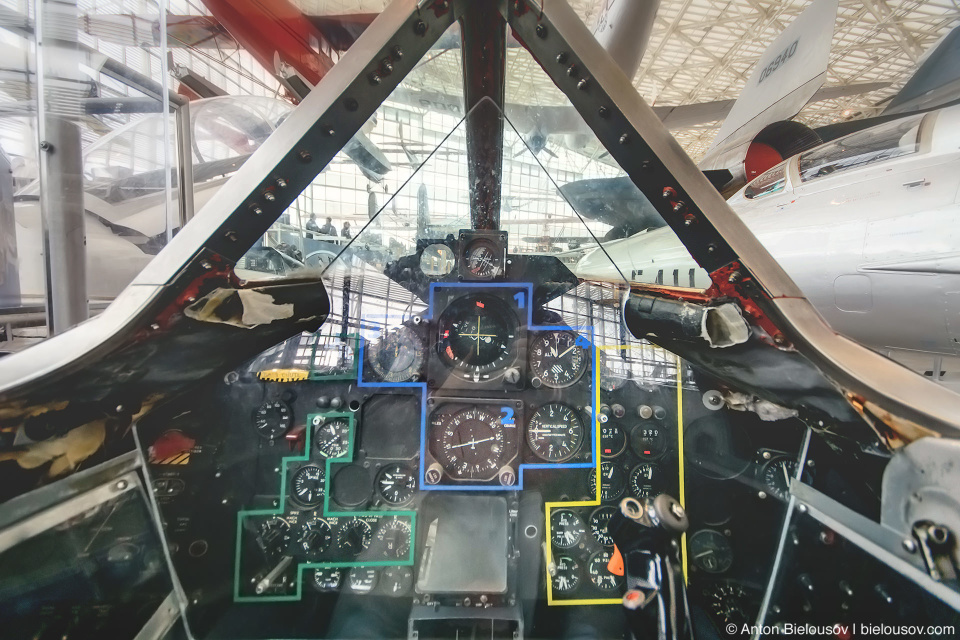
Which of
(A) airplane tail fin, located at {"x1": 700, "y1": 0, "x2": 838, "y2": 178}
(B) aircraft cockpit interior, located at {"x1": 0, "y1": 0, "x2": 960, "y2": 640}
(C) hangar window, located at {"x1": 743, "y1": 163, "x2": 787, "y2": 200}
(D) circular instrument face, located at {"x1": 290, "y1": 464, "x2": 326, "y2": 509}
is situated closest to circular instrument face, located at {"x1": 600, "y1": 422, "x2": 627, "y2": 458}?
(B) aircraft cockpit interior, located at {"x1": 0, "y1": 0, "x2": 960, "y2": 640}

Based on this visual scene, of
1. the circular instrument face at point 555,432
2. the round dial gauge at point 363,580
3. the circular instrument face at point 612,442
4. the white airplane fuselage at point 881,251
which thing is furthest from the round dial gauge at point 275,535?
the white airplane fuselage at point 881,251

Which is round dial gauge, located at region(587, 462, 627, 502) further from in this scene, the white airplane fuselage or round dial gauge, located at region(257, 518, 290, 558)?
round dial gauge, located at region(257, 518, 290, 558)

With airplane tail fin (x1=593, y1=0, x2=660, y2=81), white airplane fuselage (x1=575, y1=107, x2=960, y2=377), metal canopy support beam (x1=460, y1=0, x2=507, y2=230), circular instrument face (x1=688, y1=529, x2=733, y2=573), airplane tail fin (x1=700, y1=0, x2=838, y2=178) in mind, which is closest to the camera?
metal canopy support beam (x1=460, y1=0, x2=507, y2=230)

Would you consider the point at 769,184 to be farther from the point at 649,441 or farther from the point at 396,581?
the point at 396,581

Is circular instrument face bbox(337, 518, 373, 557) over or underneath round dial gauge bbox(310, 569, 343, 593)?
over

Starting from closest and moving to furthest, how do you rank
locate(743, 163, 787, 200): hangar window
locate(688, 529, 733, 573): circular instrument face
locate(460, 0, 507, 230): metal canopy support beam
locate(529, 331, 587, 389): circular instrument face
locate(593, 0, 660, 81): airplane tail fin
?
1. locate(460, 0, 507, 230): metal canopy support beam
2. locate(688, 529, 733, 573): circular instrument face
3. locate(529, 331, 587, 389): circular instrument face
4. locate(743, 163, 787, 200): hangar window
5. locate(593, 0, 660, 81): airplane tail fin

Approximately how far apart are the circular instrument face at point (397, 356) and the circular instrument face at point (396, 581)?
79 cm

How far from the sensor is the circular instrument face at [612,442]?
188cm

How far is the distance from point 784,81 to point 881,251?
2.87m

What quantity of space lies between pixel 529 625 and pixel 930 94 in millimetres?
6069

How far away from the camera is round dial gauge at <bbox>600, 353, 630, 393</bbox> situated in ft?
6.18

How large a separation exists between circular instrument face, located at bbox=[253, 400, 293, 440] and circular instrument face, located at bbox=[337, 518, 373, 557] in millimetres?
484

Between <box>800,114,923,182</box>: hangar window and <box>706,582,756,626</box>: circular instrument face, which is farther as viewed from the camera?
<box>800,114,923,182</box>: hangar window

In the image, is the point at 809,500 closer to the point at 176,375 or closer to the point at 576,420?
the point at 576,420
